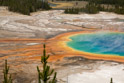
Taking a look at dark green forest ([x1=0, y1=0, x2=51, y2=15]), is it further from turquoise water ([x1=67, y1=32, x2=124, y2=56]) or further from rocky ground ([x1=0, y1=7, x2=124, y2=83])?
turquoise water ([x1=67, y1=32, x2=124, y2=56])

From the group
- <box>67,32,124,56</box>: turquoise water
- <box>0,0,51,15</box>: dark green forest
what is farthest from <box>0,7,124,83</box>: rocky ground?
<box>0,0,51,15</box>: dark green forest

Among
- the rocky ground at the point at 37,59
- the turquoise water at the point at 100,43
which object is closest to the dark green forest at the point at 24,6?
the rocky ground at the point at 37,59

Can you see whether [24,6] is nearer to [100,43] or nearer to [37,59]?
[100,43]

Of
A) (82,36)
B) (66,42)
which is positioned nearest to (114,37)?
(82,36)

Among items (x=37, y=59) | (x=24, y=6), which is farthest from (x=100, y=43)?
(x=24, y=6)

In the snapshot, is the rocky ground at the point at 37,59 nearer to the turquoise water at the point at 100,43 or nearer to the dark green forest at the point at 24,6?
the turquoise water at the point at 100,43

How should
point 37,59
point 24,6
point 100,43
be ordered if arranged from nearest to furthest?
point 37,59 → point 100,43 → point 24,6
